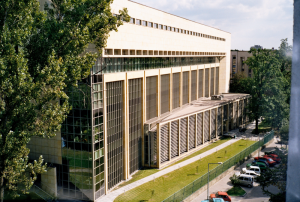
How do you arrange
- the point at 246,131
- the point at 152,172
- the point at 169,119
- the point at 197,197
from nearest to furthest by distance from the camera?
the point at 197,197, the point at 152,172, the point at 169,119, the point at 246,131

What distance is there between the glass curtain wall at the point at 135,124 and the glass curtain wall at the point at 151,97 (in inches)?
83.8

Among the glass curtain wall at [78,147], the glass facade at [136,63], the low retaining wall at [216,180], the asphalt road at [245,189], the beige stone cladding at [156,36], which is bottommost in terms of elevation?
the asphalt road at [245,189]

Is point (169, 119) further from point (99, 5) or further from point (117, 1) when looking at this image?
point (99, 5)

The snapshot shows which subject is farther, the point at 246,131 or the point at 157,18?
the point at 246,131

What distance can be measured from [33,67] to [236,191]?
2662 cm

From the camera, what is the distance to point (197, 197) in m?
32.2

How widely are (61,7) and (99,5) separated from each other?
9.53 feet

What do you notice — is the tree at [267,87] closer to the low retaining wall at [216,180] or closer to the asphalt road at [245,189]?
the low retaining wall at [216,180]

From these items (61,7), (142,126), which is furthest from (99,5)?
(142,126)

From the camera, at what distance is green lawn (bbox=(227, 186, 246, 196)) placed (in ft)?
112

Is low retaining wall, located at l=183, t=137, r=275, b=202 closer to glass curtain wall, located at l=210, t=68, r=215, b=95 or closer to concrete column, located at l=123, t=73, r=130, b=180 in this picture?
concrete column, located at l=123, t=73, r=130, b=180

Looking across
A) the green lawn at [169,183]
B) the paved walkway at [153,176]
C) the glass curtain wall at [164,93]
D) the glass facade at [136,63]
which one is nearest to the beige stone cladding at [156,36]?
the glass facade at [136,63]

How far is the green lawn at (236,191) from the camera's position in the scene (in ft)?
112

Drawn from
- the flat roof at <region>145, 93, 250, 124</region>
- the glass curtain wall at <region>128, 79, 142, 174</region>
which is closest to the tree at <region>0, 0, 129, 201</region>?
the glass curtain wall at <region>128, 79, 142, 174</region>
